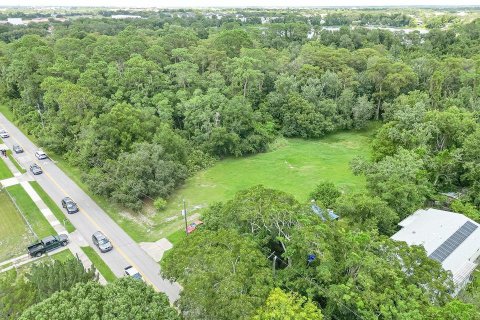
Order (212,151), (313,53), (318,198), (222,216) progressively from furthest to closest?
(313,53), (212,151), (318,198), (222,216)

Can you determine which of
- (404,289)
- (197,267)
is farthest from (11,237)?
(404,289)

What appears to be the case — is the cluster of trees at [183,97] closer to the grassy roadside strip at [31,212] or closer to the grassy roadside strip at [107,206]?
the grassy roadside strip at [107,206]

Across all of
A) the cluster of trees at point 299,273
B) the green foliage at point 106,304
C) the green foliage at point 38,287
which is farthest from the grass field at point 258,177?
the green foliage at point 106,304

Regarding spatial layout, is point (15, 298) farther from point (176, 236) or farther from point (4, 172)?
point (4, 172)

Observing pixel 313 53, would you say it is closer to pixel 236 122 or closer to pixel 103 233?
pixel 236 122

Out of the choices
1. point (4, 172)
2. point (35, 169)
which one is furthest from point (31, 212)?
point (4, 172)
